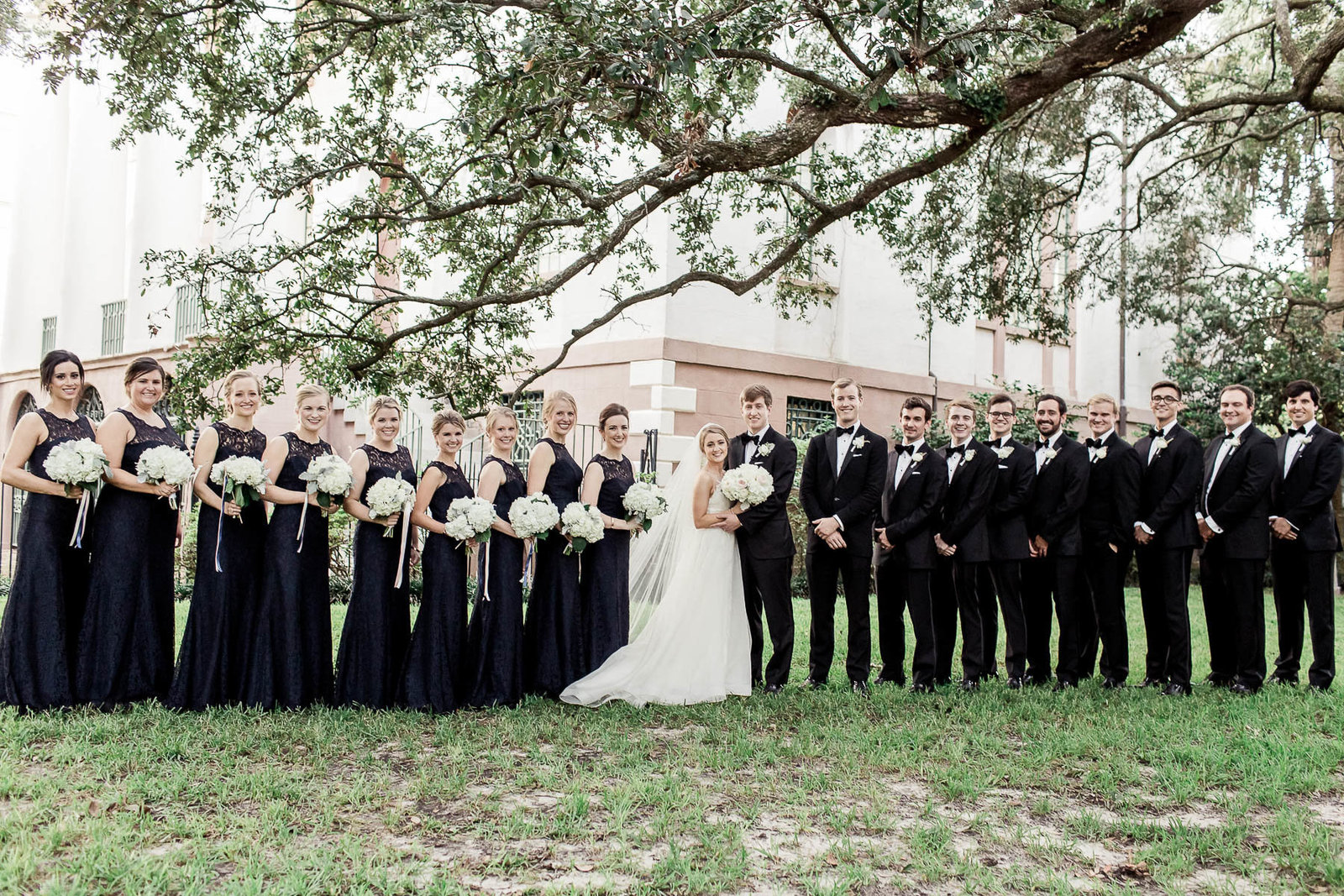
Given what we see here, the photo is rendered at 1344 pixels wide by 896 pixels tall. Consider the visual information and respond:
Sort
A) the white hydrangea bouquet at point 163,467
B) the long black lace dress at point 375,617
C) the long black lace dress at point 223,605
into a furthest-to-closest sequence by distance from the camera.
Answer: the long black lace dress at point 375,617 → the long black lace dress at point 223,605 → the white hydrangea bouquet at point 163,467

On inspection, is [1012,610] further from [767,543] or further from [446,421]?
[446,421]

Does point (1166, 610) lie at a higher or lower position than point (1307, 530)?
lower

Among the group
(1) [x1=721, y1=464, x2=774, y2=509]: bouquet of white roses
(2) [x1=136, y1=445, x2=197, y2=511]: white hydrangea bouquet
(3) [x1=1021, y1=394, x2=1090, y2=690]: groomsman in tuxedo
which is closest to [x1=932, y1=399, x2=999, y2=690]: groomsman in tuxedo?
(3) [x1=1021, y1=394, x2=1090, y2=690]: groomsman in tuxedo

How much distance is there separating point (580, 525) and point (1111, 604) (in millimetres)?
4240

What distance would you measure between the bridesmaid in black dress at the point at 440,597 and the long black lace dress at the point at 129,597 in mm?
1630

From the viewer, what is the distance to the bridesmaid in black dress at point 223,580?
264 inches


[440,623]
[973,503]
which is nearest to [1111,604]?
[973,503]

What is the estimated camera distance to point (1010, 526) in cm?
825

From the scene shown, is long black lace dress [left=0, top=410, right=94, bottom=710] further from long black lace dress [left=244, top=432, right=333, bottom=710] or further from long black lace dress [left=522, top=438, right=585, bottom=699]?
long black lace dress [left=522, top=438, right=585, bottom=699]

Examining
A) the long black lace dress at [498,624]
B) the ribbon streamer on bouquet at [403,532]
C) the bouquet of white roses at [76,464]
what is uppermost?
the bouquet of white roses at [76,464]

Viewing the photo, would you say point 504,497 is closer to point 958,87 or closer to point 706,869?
point 706,869

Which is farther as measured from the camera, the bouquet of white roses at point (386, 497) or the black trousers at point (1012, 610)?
the black trousers at point (1012, 610)

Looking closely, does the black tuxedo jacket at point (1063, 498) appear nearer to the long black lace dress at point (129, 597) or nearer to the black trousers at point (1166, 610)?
the black trousers at point (1166, 610)

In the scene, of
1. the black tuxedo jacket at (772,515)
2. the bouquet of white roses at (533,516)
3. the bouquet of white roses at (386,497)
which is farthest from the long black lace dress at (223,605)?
the black tuxedo jacket at (772,515)
